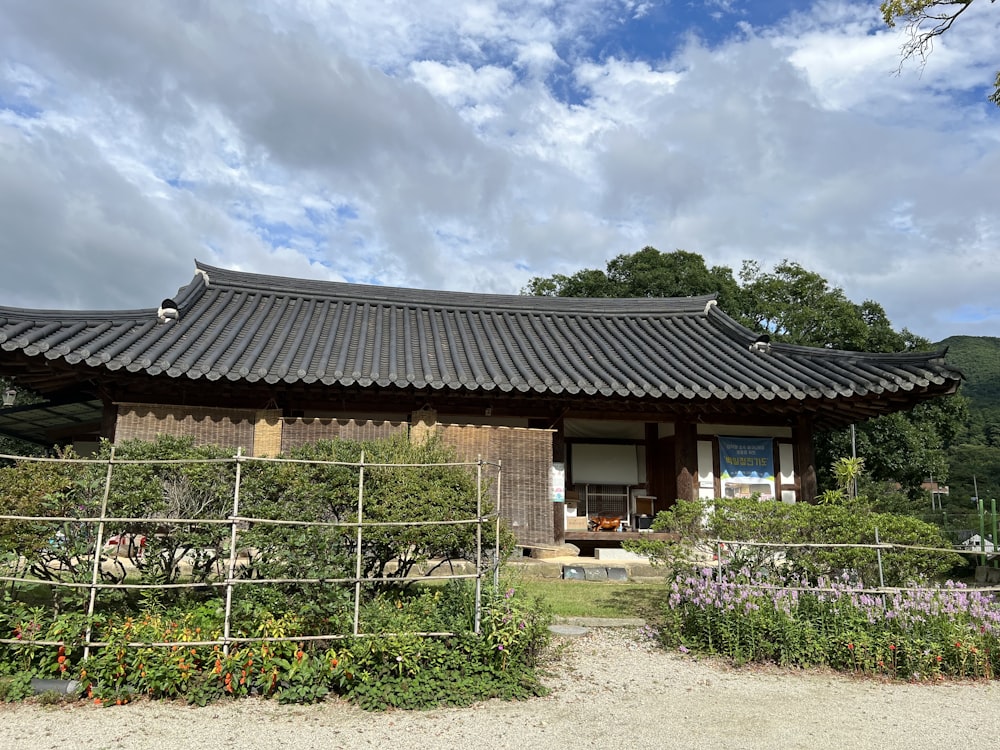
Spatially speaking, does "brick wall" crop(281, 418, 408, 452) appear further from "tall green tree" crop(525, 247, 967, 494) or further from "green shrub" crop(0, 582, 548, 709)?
"tall green tree" crop(525, 247, 967, 494)

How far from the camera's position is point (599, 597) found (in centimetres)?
873

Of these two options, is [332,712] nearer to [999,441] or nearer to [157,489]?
[157,489]

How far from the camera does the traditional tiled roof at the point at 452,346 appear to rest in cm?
1000

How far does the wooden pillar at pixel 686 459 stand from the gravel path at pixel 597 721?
6.02 m

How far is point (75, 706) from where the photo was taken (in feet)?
15.3

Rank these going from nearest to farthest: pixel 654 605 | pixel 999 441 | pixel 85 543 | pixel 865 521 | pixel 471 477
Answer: pixel 85 543
pixel 471 477
pixel 865 521
pixel 654 605
pixel 999 441

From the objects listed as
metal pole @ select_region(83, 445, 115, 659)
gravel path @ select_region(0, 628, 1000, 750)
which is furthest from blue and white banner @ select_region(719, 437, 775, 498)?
metal pole @ select_region(83, 445, 115, 659)

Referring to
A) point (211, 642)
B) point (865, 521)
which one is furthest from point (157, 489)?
point (865, 521)

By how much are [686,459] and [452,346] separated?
4.48 meters

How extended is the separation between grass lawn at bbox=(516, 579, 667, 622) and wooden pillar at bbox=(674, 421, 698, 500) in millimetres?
A: 2162

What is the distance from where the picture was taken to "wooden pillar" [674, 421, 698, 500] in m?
11.6

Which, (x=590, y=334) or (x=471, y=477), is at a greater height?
(x=590, y=334)

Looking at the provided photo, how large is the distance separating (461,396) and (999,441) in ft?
163

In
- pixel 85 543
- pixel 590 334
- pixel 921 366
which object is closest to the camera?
pixel 85 543
